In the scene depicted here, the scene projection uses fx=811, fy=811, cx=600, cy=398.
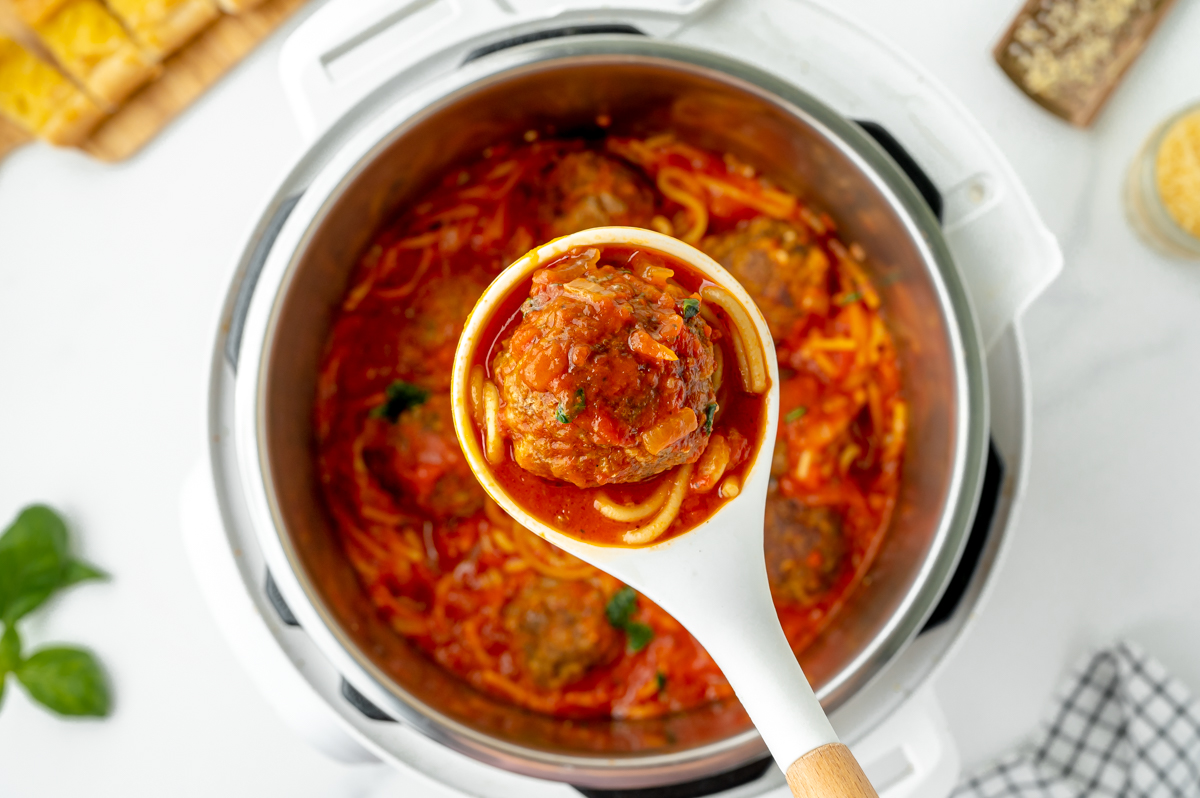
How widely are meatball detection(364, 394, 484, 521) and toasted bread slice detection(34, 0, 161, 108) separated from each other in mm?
1663

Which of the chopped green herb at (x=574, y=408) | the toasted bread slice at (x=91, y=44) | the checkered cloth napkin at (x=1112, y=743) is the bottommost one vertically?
the checkered cloth napkin at (x=1112, y=743)

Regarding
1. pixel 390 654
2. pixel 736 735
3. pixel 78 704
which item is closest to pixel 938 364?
pixel 736 735

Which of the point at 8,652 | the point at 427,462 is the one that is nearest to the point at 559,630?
the point at 427,462

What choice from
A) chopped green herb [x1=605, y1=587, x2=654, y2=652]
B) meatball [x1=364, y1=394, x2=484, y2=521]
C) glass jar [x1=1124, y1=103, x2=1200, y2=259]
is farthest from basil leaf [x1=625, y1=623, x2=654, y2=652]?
glass jar [x1=1124, y1=103, x2=1200, y2=259]

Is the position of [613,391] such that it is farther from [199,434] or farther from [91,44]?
[91,44]

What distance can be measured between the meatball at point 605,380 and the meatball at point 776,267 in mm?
1047

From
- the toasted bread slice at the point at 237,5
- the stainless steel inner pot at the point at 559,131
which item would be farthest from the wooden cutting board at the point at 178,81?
the stainless steel inner pot at the point at 559,131

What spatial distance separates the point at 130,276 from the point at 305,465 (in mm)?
1301

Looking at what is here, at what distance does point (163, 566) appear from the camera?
3211mm

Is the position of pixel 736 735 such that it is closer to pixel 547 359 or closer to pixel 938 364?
pixel 938 364

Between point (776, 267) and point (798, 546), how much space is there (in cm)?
89

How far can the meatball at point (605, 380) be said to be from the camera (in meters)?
1.46

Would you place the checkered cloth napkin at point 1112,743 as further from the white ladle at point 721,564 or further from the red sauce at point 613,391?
the red sauce at point 613,391

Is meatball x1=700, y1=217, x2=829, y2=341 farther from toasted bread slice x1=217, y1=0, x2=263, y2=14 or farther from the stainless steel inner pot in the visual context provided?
toasted bread slice x1=217, y1=0, x2=263, y2=14
